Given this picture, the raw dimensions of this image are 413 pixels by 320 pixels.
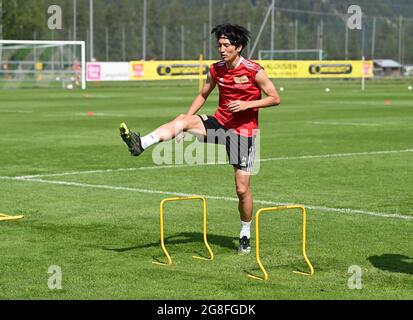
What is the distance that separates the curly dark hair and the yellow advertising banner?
60754mm

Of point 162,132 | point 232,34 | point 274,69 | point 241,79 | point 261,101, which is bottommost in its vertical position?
point 274,69

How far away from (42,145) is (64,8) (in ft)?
320

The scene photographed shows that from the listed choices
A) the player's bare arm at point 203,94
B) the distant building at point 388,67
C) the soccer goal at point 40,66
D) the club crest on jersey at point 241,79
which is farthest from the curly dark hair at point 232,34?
the distant building at point 388,67

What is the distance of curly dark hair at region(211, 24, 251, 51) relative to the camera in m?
10.6

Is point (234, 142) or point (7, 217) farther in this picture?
point (7, 217)

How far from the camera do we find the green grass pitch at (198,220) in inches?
364

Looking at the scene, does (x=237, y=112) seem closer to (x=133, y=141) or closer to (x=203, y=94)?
(x=203, y=94)

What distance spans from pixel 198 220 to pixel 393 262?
3519 millimetres

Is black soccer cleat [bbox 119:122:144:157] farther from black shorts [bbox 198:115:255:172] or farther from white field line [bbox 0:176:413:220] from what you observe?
white field line [bbox 0:176:413:220]

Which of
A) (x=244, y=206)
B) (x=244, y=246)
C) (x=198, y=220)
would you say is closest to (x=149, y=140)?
(x=244, y=206)

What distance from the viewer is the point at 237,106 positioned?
10.4 meters

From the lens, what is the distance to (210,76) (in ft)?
36.2

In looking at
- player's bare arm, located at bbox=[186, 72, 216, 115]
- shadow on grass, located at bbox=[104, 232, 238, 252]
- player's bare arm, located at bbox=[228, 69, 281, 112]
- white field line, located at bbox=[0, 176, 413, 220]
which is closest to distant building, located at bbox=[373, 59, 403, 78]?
white field line, located at bbox=[0, 176, 413, 220]
